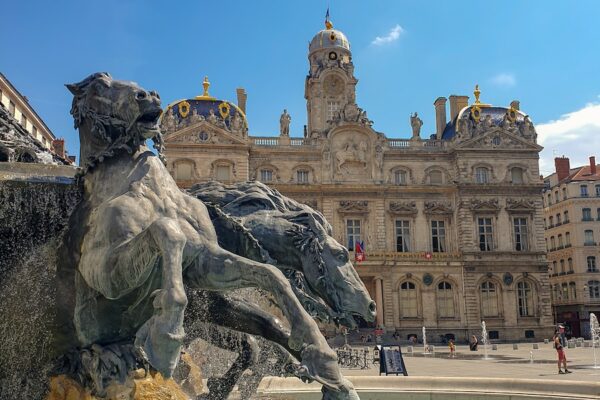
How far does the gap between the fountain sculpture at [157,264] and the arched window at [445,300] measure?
3710 centimetres

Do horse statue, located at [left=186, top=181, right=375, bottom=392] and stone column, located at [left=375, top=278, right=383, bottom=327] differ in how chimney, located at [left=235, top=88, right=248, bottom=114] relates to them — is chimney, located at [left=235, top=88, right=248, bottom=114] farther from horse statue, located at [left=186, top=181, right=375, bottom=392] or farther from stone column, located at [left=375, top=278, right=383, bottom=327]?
horse statue, located at [left=186, top=181, right=375, bottom=392]

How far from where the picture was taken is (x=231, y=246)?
576 centimetres

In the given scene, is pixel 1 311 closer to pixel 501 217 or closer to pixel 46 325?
pixel 46 325

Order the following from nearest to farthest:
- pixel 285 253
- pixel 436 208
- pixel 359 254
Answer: pixel 285 253
pixel 359 254
pixel 436 208

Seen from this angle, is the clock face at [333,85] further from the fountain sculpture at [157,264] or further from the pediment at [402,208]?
the fountain sculpture at [157,264]

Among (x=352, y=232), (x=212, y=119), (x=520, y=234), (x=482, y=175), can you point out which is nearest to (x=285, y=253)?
(x=212, y=119)

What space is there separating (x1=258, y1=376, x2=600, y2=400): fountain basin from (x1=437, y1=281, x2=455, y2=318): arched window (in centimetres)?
3228

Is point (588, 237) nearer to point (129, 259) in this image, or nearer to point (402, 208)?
point (402, 208)

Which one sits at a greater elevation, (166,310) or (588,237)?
(588,237)

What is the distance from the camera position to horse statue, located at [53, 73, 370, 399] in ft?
14.6

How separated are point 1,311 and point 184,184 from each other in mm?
34750

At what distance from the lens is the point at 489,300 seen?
1655 inches

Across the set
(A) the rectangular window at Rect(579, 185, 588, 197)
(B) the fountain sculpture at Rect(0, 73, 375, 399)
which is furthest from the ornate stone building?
(B) the fountain sculpture at Rect(0, 73, 375, 399)

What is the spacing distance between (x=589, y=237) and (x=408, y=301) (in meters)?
23.2
